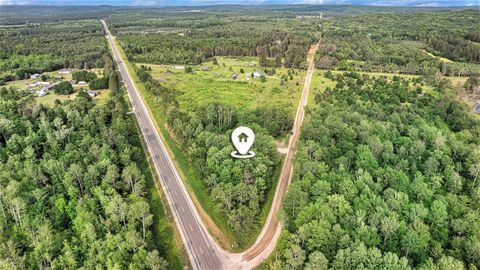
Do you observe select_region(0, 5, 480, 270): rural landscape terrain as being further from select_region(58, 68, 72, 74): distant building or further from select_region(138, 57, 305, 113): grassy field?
select_region(58, 68, 72, 74): distant building

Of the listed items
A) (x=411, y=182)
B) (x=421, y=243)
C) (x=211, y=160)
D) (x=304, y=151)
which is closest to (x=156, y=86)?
(x=211, y=160)

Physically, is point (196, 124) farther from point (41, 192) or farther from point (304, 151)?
point (41, 192)

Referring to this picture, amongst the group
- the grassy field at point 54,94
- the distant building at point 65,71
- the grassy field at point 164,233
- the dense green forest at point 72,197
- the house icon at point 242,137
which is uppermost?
the distant building at point 65,71

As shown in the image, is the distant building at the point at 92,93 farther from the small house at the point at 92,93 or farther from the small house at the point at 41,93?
the small house at the point at 41,93

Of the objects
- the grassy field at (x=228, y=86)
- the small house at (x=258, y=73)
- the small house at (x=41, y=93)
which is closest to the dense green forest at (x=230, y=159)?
the grassy field at (x=228, y=86)

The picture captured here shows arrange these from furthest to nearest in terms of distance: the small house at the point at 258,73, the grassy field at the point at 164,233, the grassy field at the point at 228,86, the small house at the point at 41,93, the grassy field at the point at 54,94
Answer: the small house at the point at 258,73
the small house at the point at 41,93
the grassy field at the point at 228,86
the grassy field at the point at 54,94
the grassy field at the point at 164,233
